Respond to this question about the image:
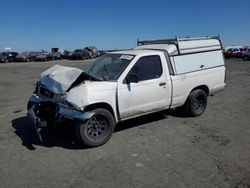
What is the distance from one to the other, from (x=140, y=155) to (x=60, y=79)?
7.11 feet

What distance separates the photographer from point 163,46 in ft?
22.5

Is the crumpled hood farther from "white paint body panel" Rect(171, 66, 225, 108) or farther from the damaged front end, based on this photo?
"white paint body panel" Rect(171, 66, 225, 108)

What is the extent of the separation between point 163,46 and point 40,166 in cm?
413

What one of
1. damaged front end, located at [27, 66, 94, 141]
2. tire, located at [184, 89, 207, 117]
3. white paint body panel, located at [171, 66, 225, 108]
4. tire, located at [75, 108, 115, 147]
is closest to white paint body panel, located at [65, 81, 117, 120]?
damaged front end, located at [27, 66, 94, 141]

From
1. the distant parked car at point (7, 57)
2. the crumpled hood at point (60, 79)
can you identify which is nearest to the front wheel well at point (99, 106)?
the crumpled hood at point (60, 79)

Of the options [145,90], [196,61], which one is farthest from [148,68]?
[196,61]

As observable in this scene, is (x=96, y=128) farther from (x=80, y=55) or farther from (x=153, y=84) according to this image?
(x=80, y=55)

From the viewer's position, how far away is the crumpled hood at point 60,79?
5.22 m

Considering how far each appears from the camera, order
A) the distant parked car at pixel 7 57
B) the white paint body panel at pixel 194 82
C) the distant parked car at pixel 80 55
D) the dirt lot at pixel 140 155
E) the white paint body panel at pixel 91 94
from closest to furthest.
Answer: the dirt lot at pixel 140 155 < the white paint body panel at pixel 91 94 < the white paint body panel at pixel 194 82 < the distant parked car at pixel 7 57 < the distant parked car at pixel 80 55

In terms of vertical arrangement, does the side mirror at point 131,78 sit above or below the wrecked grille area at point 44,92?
above

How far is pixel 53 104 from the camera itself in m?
5.51

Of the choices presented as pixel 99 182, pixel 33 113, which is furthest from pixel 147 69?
pixel 99 182

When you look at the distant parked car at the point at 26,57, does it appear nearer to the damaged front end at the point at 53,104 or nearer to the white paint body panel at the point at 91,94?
the damaged front end at the point at 53,104

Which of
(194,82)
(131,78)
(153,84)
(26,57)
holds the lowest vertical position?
(194,82)
